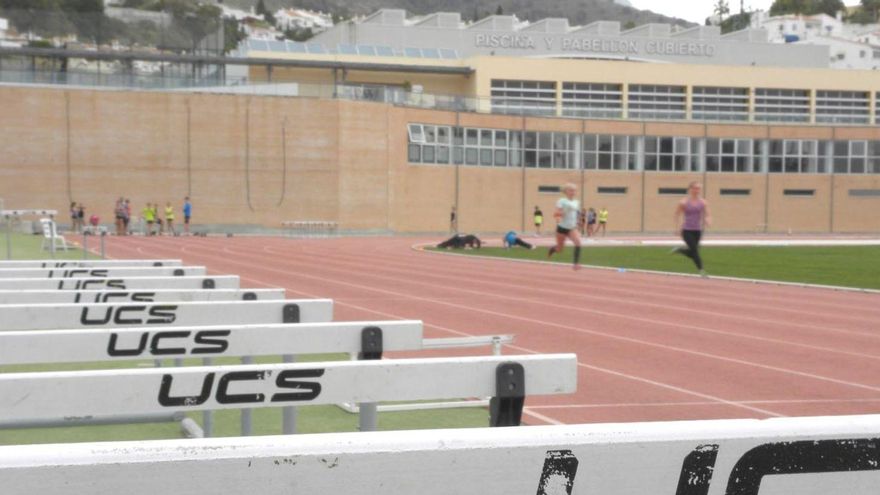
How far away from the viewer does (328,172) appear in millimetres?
58531

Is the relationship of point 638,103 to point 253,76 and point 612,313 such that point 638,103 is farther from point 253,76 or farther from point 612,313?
point 612,313

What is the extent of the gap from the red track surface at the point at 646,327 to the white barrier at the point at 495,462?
18.8 ft

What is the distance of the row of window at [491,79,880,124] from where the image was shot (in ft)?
230

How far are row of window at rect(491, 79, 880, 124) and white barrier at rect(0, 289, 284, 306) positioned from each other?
5979cm

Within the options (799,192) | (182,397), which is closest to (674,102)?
(799,192)

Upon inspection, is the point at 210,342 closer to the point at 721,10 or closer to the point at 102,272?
the point at 102,272

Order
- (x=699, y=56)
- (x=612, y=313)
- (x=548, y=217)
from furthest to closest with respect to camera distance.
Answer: (x=699, y=56), (x=548, y=217), (x=612, y=313)

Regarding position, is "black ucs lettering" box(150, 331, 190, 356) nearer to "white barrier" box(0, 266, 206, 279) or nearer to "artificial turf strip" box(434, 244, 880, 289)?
"white barrier" box(0, 266, 206, 279)

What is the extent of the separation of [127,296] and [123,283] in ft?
4.48

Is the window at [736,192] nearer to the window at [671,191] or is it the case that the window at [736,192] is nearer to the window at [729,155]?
the window at [729,155]

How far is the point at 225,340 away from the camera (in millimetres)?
5590

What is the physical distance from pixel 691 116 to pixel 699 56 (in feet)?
42.3

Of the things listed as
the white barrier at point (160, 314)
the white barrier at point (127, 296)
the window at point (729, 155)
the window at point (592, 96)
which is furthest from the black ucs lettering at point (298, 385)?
the window at point (729, 155)

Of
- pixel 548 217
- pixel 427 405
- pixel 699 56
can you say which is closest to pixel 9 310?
pixel 427 405
